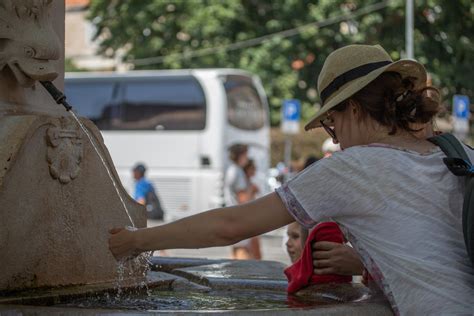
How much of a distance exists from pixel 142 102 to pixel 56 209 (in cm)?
1964

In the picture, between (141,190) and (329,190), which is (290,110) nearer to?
(141,190)

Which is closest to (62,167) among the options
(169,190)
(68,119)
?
(68,119)

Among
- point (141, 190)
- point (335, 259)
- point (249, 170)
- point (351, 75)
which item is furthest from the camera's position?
point (141, 190)

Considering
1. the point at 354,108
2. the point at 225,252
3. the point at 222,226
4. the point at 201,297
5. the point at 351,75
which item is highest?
the point at 351,75

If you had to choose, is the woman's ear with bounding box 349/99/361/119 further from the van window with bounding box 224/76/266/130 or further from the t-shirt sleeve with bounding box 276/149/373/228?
the van window with bounding box 224/76/266/130

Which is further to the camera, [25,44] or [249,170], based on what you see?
[249,170]

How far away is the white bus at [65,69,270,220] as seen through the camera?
23.2 metres

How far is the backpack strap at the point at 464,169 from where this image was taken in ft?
9.86

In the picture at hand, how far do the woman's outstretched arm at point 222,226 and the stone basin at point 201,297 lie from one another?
22 cm

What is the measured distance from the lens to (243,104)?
80.4 feet

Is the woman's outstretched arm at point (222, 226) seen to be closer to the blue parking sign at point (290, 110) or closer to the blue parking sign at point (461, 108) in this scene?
the blue parking sign at point (461, 108)

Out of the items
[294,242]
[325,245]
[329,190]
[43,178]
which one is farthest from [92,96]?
[329,190]

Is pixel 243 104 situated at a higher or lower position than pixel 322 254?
higher

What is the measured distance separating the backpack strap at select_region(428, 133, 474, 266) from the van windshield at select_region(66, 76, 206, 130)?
20.4 meters
